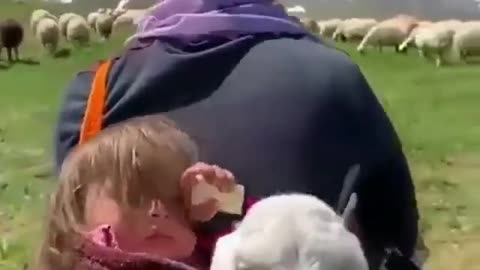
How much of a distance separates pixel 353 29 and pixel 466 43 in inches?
44.5

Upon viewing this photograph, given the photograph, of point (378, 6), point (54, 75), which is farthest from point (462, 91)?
point (378, 6)

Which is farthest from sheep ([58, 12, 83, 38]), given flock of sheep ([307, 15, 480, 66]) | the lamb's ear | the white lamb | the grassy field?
the lamb's ear

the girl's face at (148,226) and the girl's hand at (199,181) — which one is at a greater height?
the girl's hand at (199,181)

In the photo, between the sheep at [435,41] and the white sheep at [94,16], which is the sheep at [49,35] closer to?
the white sheep at [94,16]

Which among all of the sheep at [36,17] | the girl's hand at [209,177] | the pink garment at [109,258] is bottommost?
the sheep at [36,17]

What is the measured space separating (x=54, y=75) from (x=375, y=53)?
Answer: 5.32 feet

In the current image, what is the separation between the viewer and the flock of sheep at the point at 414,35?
18.4ft

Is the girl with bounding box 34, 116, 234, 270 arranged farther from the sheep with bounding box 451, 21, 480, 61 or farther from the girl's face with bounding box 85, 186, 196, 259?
the sheep with bounding box 451, 21, 480, 61

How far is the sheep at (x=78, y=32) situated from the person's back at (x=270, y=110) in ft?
19.9

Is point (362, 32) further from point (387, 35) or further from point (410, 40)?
point (410, 40)

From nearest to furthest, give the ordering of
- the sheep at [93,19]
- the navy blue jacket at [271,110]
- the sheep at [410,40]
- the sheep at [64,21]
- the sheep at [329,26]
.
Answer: the navy blue jacket at [271,110] → the sheep at [410,40] → the sheep at [329,26] → the sheep at [64,21] → the sheep at [93,19]

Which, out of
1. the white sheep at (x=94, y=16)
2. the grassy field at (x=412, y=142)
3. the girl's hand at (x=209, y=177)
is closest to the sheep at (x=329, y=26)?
the grassy field at (x=412, y=142)

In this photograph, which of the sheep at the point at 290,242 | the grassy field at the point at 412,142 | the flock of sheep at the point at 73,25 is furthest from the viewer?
the flock of sheep at the point at 73,25

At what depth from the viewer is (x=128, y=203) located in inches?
25.2
